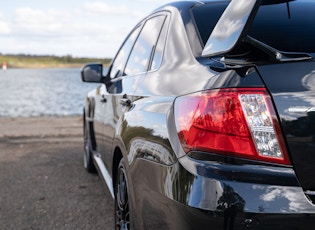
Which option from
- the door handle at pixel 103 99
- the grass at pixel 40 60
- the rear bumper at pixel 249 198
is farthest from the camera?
the grass at pixel 40 60

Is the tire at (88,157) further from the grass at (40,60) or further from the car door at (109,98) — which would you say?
the grass at (40,60)

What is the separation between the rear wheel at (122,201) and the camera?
3053mm

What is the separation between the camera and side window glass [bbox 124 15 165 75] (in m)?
3.40

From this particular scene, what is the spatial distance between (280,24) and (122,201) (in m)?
1.54

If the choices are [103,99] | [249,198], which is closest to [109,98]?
[103,99]

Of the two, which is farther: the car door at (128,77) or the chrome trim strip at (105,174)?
the chrome trim strip at (105,174)

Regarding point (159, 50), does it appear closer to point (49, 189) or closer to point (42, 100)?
point (49, 189)

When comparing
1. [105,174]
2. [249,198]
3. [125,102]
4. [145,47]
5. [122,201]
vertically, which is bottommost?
[105,174]

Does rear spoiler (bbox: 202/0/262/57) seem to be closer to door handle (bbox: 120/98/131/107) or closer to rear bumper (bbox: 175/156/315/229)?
rear bumper (bbox: 175/156/315/229)

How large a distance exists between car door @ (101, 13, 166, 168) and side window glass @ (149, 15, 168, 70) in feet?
0.35

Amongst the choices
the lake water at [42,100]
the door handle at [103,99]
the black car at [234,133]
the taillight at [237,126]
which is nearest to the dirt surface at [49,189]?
the door handle at [103,99]

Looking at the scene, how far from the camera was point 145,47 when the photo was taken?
12.0ft

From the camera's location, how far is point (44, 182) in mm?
5758

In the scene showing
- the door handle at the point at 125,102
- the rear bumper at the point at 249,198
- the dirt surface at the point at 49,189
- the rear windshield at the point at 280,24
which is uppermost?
the rear windshield at the point at 280,24
